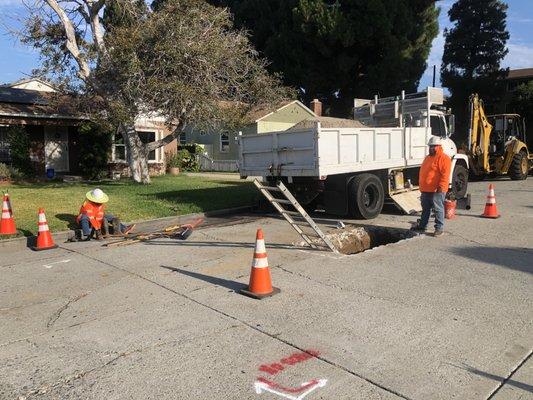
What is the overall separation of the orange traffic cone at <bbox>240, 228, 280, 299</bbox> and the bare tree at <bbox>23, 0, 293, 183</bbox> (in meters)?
9.79

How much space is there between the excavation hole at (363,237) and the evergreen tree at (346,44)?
1963 cm

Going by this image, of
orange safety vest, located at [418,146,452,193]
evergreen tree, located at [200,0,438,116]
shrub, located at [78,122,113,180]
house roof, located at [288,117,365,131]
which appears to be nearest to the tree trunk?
shrub, located at [78,122,113,180]

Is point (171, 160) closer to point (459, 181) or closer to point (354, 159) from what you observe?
point (459, 181)

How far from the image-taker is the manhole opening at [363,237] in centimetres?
930

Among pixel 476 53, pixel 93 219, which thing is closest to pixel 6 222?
pixel 93 219

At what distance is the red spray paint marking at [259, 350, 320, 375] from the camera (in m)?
3.89

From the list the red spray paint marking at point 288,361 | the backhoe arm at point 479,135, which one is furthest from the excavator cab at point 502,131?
the red spray paint marking at point 288,361

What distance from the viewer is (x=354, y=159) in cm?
1067

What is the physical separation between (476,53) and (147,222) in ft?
115

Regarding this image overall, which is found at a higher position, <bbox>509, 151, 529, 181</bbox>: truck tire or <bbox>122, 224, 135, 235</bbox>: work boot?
<bbox>509, 151, 529, 181</bbox>: truck tire

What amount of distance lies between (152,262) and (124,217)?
13.8 ft

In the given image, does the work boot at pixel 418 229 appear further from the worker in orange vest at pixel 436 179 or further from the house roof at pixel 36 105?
the house roof at pixel 36 105

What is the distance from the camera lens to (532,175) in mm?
24922

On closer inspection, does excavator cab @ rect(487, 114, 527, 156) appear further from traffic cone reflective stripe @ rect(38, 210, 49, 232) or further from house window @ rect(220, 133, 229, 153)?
traffic cone reflective stripe @ rect(38, 210, 49, 232)
